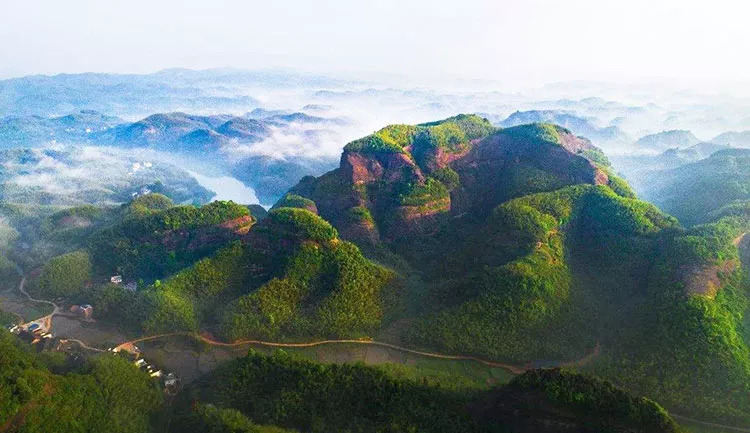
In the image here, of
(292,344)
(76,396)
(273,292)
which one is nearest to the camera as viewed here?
(76,396)

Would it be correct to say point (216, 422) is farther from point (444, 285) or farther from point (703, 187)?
→ point (703, 187)

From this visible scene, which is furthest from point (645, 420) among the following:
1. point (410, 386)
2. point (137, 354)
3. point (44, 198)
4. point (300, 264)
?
point (44, 198)

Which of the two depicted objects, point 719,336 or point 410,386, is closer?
point 410,386

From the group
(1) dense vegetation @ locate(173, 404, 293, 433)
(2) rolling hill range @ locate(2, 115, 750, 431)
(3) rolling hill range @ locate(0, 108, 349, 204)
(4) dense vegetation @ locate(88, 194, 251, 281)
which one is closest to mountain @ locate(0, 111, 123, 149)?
(3) rolling hill range @ locate(0, 108, 349, 204)

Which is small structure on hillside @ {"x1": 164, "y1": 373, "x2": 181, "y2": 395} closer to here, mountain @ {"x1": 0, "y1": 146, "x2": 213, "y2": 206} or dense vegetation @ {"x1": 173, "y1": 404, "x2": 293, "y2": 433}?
dense vegetation @ {"x1": 173, "y1": 404, "x2": 293, "y2": 433}

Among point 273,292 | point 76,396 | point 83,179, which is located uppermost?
point 76,396

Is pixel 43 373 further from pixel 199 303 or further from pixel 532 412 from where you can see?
pixel 532 412

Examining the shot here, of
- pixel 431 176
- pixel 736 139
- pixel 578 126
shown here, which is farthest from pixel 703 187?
pixel 736 139
